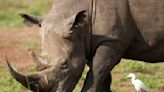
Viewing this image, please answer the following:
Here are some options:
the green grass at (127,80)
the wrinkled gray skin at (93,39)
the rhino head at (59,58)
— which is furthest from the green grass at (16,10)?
the rhino head at (59,58)

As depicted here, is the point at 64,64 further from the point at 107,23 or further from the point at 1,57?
the point at 1,57

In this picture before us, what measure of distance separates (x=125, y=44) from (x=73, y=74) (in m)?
0.71

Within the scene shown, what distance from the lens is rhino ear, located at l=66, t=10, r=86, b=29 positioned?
7.27 metres

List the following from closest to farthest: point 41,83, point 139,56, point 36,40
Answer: point 41,83 → point 139,56 → point 36,40

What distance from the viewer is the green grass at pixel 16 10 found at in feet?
59.0

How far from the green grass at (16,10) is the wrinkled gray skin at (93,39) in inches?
381

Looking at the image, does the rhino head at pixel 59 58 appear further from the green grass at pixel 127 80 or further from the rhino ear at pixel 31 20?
the green grass at pixel 127 80

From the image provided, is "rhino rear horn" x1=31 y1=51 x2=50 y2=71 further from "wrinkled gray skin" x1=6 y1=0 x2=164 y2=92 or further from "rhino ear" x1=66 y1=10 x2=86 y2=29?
"rhino ear" x1=66 y1=10 x2=86 y2=29

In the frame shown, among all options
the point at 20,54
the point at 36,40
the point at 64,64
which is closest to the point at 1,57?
the point at 20,54

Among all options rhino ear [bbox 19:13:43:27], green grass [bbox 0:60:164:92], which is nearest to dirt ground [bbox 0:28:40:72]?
green grass [bbox 0:60:164:92]

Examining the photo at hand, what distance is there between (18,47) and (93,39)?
6616 millimetres

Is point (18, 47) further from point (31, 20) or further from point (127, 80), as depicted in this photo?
point (31, 20)

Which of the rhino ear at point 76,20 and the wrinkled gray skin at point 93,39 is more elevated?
the rhino ear at point 76,20

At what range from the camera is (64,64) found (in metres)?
7.33
